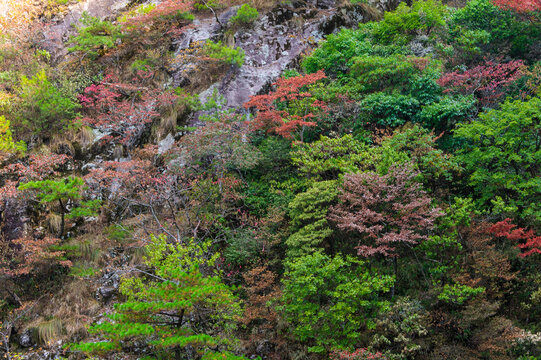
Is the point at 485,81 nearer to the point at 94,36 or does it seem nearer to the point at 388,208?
the point at 388,208

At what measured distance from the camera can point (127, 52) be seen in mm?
19016

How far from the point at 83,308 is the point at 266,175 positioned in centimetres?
750

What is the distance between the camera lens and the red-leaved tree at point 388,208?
8.27m

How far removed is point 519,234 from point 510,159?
2029 mm

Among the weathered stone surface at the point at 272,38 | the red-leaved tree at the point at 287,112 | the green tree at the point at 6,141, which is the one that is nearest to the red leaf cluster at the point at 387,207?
the red-leaved tree at the point at 287,112

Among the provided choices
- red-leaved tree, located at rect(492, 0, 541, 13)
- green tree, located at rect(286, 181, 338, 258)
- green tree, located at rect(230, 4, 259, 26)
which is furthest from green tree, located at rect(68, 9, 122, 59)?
red-leaved tree, located at rect(492, 0, 541, 13)

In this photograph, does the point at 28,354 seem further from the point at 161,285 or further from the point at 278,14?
the point at 278,14

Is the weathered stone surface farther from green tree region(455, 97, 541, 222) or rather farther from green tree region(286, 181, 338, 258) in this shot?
green tree region(455, 97, 541, 222)

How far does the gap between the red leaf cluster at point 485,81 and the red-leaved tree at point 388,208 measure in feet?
16.9

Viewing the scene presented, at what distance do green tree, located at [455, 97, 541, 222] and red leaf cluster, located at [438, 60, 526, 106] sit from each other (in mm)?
2720

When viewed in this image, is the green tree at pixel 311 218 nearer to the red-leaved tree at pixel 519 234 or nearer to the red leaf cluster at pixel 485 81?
the red-leaved tree at pixel 519 234

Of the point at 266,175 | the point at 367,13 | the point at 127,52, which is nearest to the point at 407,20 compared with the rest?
the point at 367,13

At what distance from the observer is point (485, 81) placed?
12367 millimetres

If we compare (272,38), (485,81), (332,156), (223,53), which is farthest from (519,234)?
(272,38)
